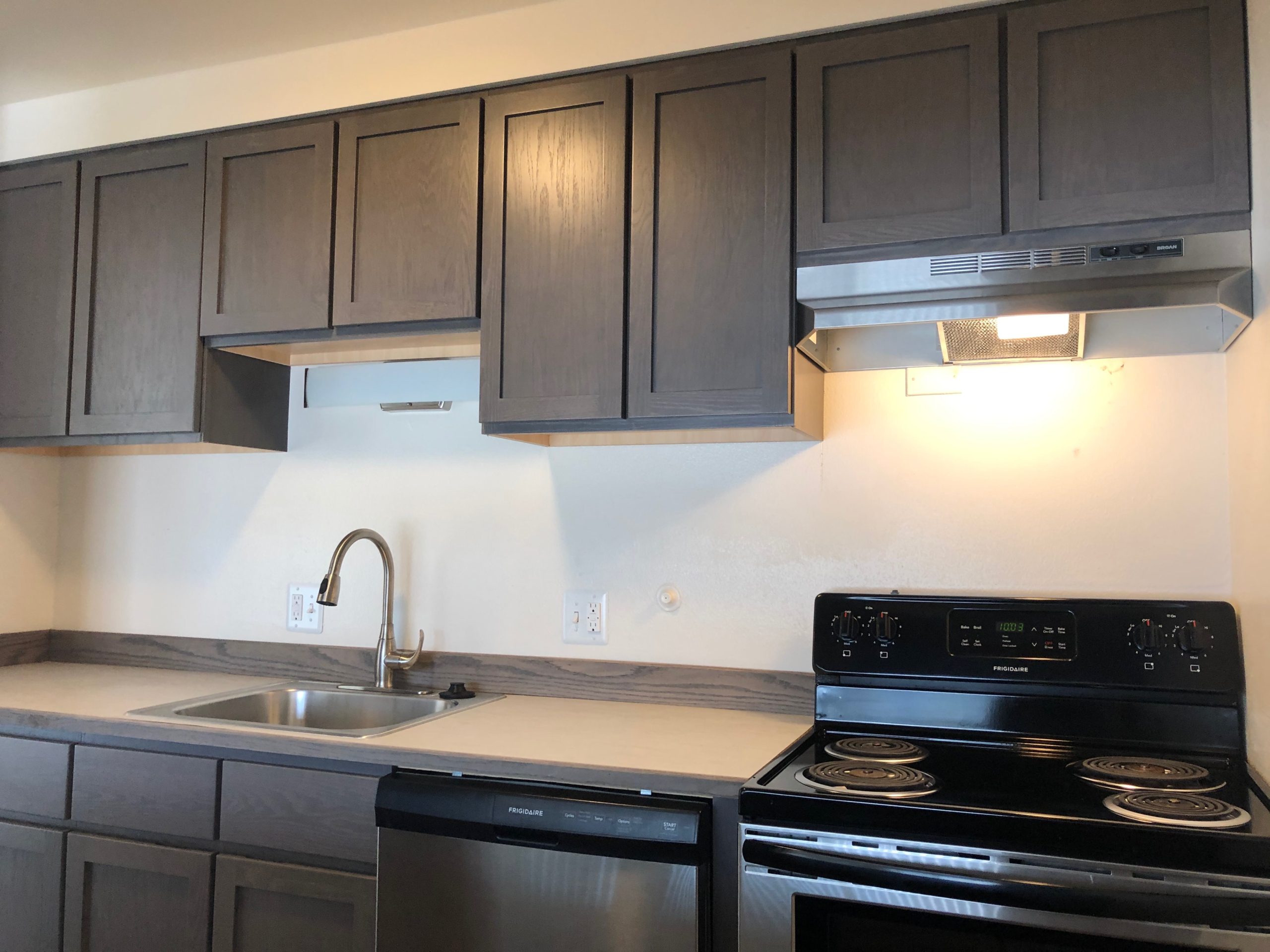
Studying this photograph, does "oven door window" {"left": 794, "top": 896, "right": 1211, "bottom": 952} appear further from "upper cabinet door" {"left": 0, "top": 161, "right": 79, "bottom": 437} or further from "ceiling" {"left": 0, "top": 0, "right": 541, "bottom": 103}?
"upper cabinet door" {"left": 0, "top": 161, "right": 79, "bottom": 437}

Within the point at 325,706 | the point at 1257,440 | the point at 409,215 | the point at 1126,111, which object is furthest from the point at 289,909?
the point at 1126,111

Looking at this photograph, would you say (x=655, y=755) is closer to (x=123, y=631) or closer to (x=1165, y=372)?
(x=1165, y=372)

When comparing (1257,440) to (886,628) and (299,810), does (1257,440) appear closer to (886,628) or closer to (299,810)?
(886,628)

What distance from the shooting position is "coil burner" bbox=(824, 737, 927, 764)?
161 cm

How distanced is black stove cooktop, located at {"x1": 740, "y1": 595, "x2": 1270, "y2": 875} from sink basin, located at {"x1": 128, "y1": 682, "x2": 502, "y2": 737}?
89 centimetres

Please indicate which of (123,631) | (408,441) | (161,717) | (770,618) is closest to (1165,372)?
(770,618)

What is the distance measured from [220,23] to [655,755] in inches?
75.7

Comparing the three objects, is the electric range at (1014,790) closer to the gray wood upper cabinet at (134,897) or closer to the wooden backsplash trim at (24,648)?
the gray wood upper cabinet at (134,897)

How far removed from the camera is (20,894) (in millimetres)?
1970

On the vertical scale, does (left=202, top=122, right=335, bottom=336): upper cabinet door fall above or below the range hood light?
above

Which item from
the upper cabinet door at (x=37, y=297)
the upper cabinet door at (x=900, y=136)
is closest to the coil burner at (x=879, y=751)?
the upper cabinet door at (x=900, y=136)

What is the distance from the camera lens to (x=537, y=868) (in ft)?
5.06

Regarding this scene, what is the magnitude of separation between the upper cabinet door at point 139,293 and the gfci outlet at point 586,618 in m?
1.03

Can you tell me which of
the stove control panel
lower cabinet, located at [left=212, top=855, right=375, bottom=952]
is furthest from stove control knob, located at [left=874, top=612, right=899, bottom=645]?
lower cabinet, located at [left=212, top=855, right=375, bottom=952]
